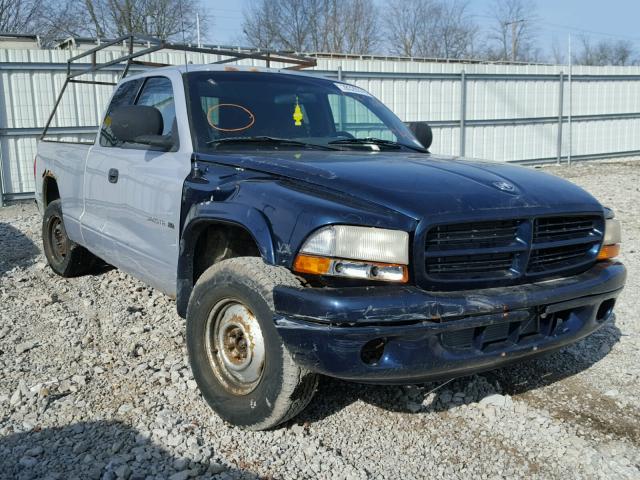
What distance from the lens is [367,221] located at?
2.72m

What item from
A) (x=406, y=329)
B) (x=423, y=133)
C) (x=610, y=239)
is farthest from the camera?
(x=423, y=133)

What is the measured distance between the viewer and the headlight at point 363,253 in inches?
106

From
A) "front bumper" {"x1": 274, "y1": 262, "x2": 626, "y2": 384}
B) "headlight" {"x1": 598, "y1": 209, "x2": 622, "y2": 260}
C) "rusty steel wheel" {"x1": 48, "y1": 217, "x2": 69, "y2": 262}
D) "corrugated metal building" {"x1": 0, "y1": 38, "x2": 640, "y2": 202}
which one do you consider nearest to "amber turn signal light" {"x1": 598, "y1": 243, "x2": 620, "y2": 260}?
"headlight" {"x1": 598, "y1": 209, "x2": 622, "y2": 260}

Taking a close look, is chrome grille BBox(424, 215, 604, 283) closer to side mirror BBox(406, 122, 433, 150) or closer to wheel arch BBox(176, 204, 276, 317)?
wheel arch BBox(176, 204, 276, 317)

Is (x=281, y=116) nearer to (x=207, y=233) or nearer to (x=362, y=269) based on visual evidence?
(x=207, y=233)

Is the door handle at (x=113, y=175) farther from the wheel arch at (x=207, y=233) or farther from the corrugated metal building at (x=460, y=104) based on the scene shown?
the corrugated metal building at (x=460, y=104)

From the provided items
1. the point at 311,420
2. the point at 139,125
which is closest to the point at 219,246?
the point at 139,125

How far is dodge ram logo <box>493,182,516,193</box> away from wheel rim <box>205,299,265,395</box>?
4.31 feet

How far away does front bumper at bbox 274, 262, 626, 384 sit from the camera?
2566 millimetres

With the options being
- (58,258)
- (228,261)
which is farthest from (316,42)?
(228,261)

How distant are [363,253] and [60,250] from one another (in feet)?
14.3

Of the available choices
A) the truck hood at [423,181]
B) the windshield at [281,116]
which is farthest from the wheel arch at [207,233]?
the windshield at [281,116]

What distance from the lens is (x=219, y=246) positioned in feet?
12.0

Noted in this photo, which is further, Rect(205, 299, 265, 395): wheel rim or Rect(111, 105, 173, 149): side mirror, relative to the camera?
Rect(111, 105, 173, 149): side mirror
